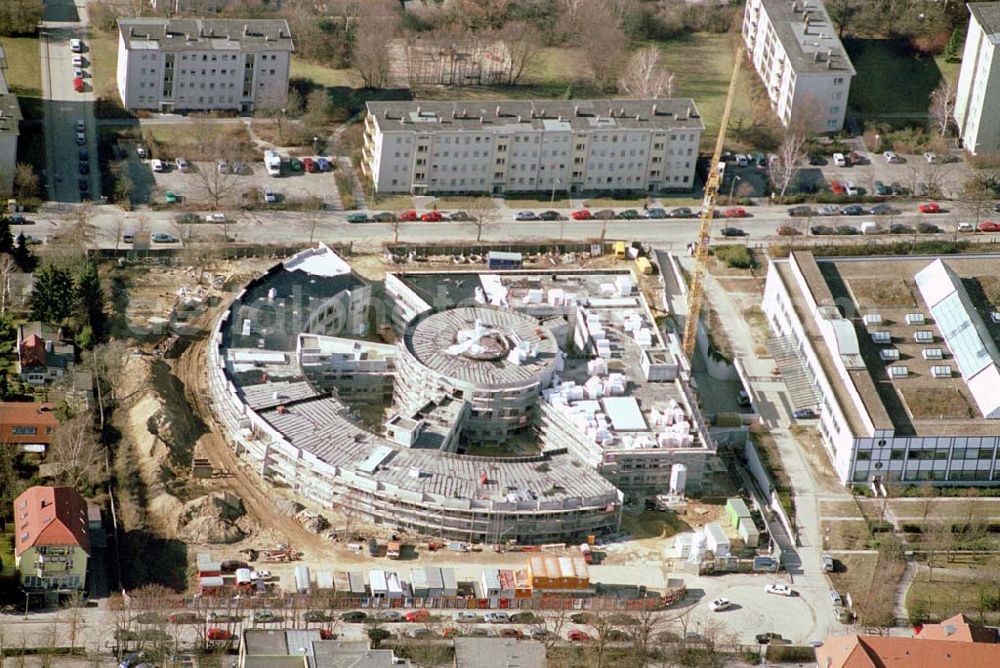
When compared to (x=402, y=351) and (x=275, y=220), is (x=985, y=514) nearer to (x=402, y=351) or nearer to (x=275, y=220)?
(x=402, y=351)

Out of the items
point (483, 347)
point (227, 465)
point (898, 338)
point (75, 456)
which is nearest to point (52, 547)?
point (75, 456)

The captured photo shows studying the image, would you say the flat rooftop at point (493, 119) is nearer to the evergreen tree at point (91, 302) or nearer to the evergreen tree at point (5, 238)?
the evergreen tree at point (91, 302)

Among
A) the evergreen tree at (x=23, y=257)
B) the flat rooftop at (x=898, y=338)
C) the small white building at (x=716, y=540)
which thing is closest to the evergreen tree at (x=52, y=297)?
the evergreen tree at (x=23, y=257)

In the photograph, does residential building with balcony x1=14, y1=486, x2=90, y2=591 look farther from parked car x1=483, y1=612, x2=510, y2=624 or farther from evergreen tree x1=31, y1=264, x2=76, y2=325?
evergreen tree x1=31, y1=264, x2=76, y2=325

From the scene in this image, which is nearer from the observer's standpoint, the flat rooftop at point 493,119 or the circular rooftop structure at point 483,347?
the circular rooftop structure at point 483,347

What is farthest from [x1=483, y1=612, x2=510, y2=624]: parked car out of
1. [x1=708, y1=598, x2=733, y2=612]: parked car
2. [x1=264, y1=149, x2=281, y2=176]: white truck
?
[x1=264, y1=149, x2=281, y2=176]: white truck

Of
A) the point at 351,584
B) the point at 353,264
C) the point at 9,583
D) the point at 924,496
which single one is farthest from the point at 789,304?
the point at 9,583
